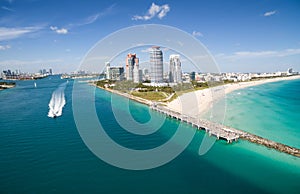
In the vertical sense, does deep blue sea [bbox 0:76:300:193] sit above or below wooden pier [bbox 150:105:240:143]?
below

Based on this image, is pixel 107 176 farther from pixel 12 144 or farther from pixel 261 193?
pixel 12 144

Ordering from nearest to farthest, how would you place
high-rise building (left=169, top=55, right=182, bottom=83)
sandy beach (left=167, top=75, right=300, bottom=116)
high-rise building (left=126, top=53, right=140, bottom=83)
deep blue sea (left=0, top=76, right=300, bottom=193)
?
deep blue sea (left=0, top=76, right=300, bottom=193)
sandy beach (left=167, top=75, right=300, bottom=116)
high-rise building (left=169, top=55, right=182, bottom=83)
high-rise building (left=126, top=53, right=140, bottom=83)

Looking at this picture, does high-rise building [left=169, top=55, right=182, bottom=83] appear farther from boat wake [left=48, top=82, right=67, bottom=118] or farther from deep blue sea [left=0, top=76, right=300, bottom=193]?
deep blue sea [left=0, top=76, right=300, bottom=193]

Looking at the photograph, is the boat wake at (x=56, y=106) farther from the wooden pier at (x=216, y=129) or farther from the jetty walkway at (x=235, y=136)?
the jetty walkway at (x=235, y=136)

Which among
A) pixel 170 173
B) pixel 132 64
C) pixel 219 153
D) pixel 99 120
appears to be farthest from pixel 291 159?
pixel 132 64

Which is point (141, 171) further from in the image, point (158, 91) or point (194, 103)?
point (158, 91)

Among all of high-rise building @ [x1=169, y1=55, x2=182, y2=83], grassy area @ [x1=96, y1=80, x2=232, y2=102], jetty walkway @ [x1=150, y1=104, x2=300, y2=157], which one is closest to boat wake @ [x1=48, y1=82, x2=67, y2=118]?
grassy area @ [x1=96, y1=80, x2=232, y2=102]
